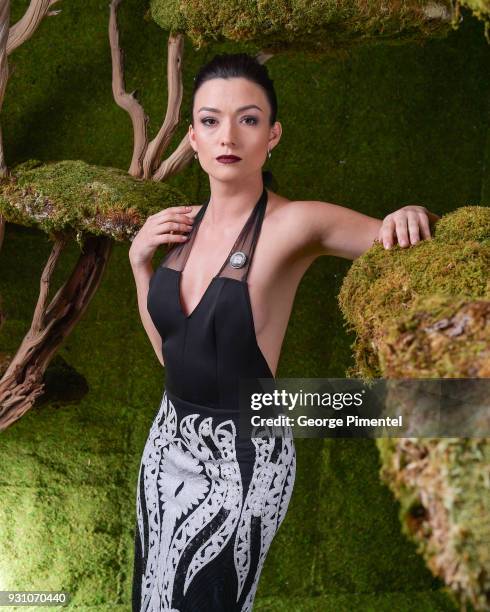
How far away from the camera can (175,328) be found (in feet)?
6.37

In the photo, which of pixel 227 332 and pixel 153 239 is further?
pixel 153 239

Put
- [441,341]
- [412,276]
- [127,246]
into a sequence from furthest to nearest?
1. [127,246]
2. [412,276]
3. [441,341]

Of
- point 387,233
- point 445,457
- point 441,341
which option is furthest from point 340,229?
point 445,457

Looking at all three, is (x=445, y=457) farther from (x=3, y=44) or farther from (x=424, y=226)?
(x=3, y=44)

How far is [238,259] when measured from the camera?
187 centimetres

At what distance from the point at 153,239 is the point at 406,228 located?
2.36ft

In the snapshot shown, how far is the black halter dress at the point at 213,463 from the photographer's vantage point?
1.86m

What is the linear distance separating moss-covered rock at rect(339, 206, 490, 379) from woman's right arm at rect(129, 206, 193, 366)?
60 centimetres

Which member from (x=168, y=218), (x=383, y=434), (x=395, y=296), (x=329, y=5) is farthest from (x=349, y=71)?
(x=383, y=434)

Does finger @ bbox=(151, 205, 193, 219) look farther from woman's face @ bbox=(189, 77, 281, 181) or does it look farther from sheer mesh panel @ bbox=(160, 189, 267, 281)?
woman's face @ bbox=(189, 77, 281, 181)

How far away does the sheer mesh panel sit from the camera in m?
1.87

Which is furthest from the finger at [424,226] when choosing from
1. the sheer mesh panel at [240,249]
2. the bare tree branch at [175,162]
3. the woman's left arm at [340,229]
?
the bare tree branch at [175,162]

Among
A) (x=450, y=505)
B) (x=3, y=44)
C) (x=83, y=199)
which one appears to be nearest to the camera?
(x=450, y=505)

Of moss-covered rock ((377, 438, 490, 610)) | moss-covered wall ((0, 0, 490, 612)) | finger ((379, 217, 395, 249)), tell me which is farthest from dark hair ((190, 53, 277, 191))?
moss-covered rock ((377, 438, 490, 610))
